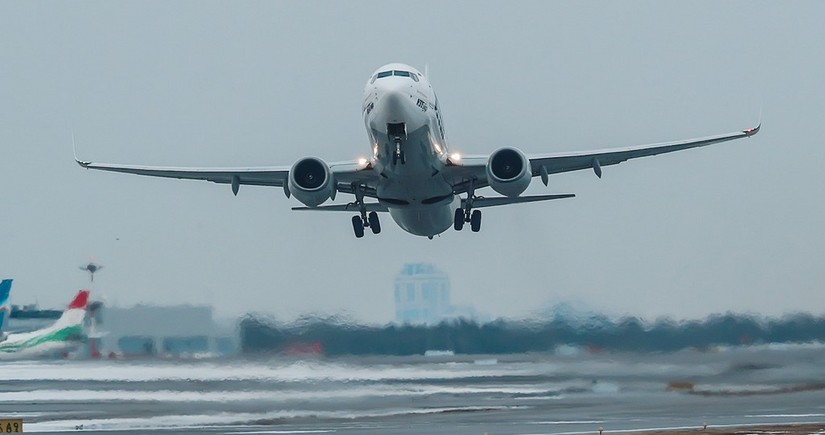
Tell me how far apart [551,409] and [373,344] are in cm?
553

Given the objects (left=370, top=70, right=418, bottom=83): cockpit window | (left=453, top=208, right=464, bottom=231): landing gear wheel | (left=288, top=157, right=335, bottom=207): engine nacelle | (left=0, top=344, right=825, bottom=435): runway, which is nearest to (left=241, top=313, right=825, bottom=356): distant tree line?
(left=0, top=344, right=825, bottom=435): runway

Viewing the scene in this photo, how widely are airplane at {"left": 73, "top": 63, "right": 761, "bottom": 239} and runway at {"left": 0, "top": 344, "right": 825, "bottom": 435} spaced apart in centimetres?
440

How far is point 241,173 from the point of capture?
41.9m

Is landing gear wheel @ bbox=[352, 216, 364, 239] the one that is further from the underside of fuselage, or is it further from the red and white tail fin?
the red and white tail fin

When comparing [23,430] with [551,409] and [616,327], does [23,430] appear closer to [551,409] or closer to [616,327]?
[551,409]

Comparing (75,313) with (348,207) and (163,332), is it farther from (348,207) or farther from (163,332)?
(348,207)

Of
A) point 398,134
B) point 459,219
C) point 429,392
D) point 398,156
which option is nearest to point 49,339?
point 429,392

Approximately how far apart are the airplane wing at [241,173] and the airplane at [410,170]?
3 cm

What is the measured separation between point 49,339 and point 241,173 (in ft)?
26.7

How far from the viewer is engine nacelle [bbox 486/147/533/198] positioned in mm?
38312

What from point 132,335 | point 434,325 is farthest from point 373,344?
point 132,335

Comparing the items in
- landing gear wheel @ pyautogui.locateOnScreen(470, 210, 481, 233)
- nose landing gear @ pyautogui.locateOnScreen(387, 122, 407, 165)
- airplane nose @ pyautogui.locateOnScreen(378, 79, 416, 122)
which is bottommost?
landing gear wheel @ pyautogui.locateOnScreen(470, 210, 481, 233)

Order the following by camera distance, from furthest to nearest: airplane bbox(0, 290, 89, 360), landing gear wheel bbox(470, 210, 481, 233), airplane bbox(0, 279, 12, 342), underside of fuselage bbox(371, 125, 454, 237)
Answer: airplane bbox(0, 279, 12, 342), airplane bbox(0, 290, 89, 360), landing gear wheel bbox(470, 210, 481, 233), underside of fuselage bbox(371, 125, 454, 237)

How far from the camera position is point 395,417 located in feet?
136
